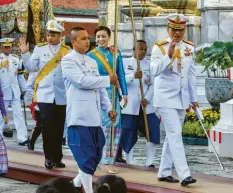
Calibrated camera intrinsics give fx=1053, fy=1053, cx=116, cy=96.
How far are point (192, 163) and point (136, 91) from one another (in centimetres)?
157

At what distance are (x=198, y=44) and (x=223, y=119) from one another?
606 centimetres

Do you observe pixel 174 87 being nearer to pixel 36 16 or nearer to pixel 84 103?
pixel 84 103

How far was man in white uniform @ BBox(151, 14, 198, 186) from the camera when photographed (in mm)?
11218

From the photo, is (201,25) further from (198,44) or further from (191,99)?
(191,99)

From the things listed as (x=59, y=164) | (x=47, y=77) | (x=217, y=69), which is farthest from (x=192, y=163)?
(x=217, y=69)

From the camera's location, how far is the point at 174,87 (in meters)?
11.4

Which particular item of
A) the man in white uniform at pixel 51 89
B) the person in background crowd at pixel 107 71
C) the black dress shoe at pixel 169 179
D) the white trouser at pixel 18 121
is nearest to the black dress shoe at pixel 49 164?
the man in white uniform at pixel 51 89

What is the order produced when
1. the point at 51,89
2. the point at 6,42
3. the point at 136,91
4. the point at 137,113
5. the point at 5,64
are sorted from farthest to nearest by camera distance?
the point at 5,64
the point at 6,42
the point at 136,91
the point at 137,113
the point at 51,89

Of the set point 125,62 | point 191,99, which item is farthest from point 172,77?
point 125,62

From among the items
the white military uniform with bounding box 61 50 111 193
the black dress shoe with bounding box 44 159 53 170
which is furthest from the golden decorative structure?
the white military uniform with bounding box 61 50 111 193

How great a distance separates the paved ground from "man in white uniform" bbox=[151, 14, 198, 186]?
5.78 feet

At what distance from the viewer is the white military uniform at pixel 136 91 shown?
44.4 ft

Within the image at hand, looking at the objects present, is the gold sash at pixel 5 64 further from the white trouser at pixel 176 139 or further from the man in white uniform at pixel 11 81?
the white trouser at pixel 176 139

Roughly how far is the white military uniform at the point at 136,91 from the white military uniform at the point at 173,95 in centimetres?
189
